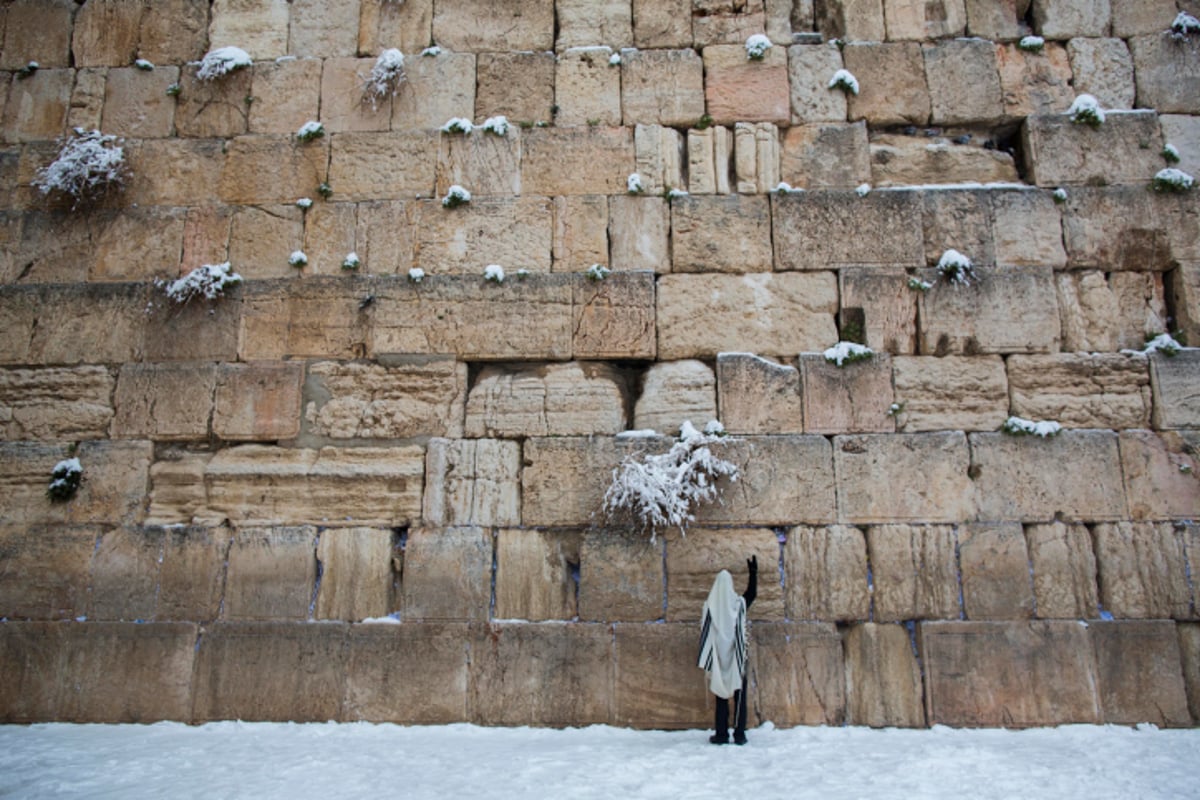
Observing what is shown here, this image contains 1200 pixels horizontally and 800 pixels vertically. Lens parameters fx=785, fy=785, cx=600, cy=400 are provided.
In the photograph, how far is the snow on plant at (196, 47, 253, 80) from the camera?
672 centimetres

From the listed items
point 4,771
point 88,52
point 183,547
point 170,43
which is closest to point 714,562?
point 183,547

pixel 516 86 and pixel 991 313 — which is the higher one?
pixel 516 86

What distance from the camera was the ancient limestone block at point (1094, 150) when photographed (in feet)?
20.8

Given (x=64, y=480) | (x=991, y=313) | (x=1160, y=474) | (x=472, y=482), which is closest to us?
(x=1160, y=474)

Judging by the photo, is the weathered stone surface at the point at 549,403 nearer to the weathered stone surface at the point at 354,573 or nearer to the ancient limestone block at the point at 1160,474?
the weathered stone surface at the point at 354,573

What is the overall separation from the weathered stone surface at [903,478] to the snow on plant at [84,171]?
6.25 meters

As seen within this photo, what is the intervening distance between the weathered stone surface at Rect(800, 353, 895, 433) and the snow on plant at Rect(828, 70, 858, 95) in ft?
7.52

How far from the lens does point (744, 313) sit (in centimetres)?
611

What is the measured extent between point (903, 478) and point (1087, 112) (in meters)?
3.44

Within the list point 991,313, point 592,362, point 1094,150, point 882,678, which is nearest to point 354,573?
point 592,362

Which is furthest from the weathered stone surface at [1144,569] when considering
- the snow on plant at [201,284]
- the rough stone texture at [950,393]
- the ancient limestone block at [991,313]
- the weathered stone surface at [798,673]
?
the snow on plant at [201,284]

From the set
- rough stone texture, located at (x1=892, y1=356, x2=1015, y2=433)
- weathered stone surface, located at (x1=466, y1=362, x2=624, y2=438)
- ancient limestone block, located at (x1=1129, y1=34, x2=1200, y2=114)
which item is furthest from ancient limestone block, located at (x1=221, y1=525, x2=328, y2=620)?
ancient limestone block, located at (x1=1129, y1=34, x2=1200, y2=114)

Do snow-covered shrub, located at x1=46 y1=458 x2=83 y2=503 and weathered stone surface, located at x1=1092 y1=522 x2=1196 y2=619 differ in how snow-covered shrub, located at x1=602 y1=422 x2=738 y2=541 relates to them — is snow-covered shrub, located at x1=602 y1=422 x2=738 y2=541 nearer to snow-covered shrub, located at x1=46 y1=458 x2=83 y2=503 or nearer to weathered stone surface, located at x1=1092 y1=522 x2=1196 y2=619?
weathered stone surface, located at x1=1092 y1=522 x2=1196 y2=619

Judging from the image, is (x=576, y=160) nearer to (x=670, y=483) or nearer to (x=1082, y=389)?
(x=670, y=483)
